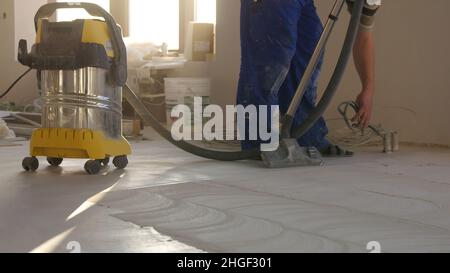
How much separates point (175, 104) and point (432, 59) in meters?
1.50

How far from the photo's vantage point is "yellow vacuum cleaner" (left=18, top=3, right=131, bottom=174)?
179 centimetres

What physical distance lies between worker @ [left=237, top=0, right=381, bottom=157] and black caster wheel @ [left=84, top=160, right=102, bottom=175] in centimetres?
62

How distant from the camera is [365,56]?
7.23 ft

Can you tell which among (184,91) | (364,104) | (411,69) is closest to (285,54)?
(364,104)

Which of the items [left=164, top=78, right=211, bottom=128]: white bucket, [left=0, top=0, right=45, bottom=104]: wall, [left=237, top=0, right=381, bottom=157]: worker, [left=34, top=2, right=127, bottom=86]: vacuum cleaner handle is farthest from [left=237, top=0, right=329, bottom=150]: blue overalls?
[left=0, top=0, right=45, bottom=104]: wall

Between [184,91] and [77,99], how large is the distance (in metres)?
1.83

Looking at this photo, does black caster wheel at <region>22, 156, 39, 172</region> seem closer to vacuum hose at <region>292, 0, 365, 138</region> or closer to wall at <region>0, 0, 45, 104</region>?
vacuum hose at <region>292, 0, 365, 138</region>

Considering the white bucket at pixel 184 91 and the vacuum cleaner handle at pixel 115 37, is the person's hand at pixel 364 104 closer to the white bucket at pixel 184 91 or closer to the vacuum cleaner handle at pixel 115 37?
the vacuum cleaner handle at pixel 115 37

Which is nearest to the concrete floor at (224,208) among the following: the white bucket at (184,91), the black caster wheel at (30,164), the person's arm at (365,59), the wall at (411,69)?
the black caster wheel at (30,164)

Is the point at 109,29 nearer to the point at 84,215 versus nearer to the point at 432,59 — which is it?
the point at 84,215

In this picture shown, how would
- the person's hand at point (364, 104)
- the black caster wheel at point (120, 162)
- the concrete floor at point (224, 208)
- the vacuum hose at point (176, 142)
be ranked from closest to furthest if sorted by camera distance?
the concrete floor at point (224, 208) < the black caster wheel at point (120, 162) < the vacuum hose at point (176, 142) < the person's hand at point (364, 104)

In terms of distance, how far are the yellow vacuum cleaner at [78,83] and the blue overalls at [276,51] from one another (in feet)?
1.70

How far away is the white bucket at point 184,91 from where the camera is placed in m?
3.62

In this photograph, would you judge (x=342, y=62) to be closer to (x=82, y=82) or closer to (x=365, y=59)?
(x=365, y=59)
